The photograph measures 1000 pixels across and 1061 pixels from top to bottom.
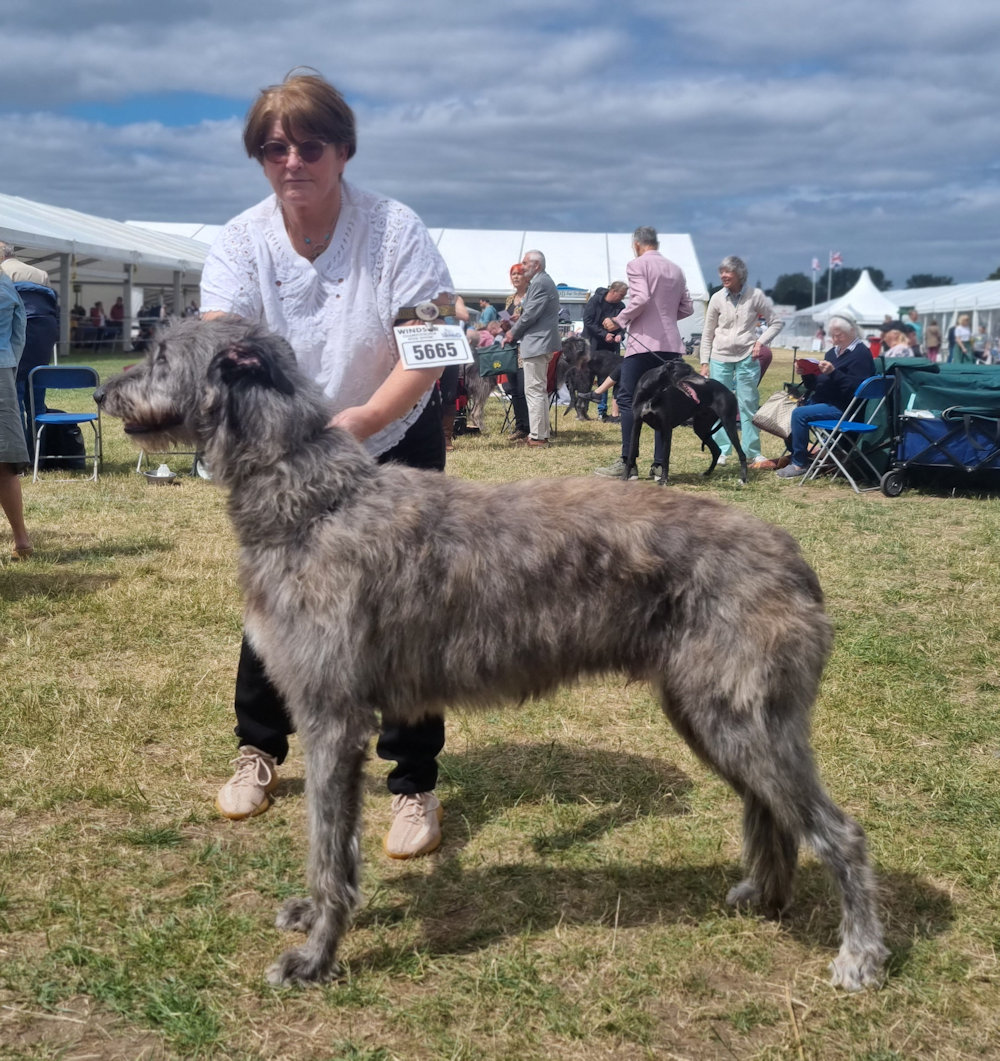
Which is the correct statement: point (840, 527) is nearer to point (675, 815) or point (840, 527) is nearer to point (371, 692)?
point (675, 815)

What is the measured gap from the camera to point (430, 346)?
3523 mm

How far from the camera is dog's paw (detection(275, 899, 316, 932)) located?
10.8 feet

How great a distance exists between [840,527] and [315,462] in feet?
24.6

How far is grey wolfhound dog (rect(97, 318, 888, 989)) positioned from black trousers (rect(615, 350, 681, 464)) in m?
8.66

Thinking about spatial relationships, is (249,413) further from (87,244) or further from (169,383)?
(87,244)

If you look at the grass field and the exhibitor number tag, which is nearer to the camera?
the grass field

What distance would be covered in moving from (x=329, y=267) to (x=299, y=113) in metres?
0.52

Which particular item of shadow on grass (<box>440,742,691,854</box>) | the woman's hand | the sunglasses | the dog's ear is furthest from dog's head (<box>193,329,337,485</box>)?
shadow on grass (<box>440,742,691,854</box>)

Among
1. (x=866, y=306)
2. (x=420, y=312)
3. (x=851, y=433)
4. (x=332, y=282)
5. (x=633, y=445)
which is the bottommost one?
(x=633, y=445)

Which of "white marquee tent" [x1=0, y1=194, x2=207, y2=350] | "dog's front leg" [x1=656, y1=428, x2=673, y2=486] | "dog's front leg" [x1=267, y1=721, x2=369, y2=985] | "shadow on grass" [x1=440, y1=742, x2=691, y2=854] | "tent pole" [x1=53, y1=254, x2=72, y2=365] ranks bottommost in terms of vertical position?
"shadow on grass" [x1=440, y1=742, x2=691, y2=854]

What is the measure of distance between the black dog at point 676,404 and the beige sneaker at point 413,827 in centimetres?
803

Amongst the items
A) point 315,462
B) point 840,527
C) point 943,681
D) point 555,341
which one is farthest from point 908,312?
point 315,462

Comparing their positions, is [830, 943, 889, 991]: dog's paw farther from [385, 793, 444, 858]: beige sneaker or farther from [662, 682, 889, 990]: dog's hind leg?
[385, 793, 444, 858]: beige sneaker

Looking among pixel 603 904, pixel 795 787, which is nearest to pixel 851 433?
pixel 603 904
